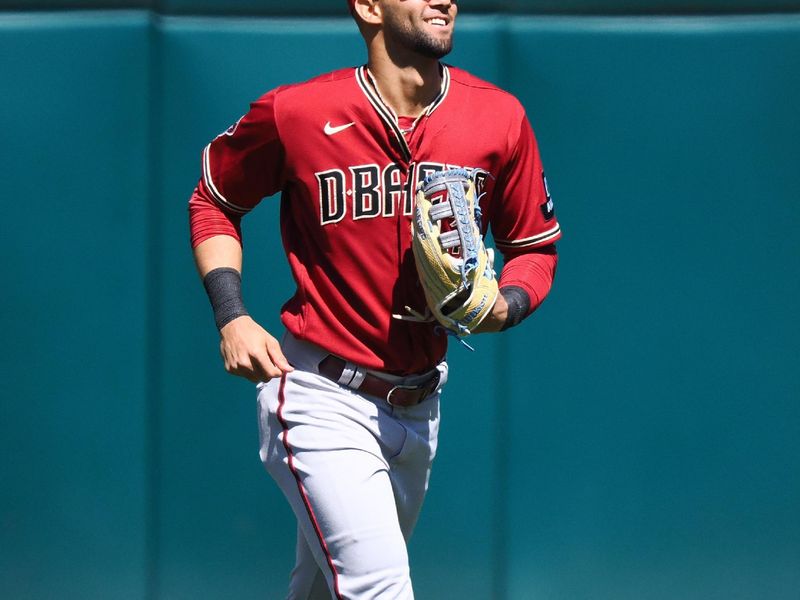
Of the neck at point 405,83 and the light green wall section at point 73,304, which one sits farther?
the light green wall section at point 73,304

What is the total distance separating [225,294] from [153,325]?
100 centimetres

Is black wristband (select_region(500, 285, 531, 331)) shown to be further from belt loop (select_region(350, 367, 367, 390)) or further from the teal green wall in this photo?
the teal green wall

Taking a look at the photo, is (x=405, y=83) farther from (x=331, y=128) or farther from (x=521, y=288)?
(x=521, y=288)

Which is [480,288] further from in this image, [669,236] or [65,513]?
[65,513]

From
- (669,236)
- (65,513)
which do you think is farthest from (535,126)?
(65,513)

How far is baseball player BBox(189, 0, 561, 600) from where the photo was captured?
2537 mm

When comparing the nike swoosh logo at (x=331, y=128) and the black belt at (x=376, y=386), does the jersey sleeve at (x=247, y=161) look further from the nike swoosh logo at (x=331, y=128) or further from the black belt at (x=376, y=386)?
the black belt at (x=376, y=386)

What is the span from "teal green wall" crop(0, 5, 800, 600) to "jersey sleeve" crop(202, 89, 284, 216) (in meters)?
0.78

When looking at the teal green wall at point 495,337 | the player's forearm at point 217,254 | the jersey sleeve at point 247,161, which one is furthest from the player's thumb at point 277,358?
the teal green wall at point 495,337

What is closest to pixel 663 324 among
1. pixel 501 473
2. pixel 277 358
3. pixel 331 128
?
pixel 501 473

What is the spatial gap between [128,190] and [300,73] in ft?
1.82

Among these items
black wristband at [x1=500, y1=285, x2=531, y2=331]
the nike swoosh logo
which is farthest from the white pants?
the nike swoosh logo

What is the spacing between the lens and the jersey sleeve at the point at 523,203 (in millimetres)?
2699

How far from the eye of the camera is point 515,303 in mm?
2568
